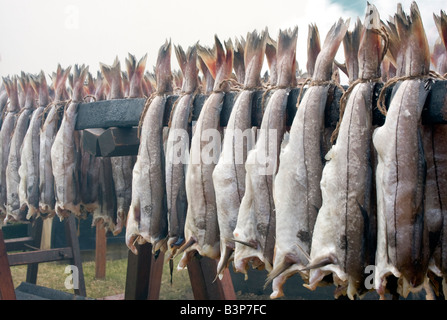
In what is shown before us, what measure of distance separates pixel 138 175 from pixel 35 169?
1.31 m

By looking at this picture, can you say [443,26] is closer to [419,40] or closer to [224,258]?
[419,40]

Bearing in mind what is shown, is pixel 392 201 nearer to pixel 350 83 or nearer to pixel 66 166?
pixel 350 83

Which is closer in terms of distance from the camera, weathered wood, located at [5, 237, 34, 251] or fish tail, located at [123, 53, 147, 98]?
fish tail, located at [123, 53, 147, 98]

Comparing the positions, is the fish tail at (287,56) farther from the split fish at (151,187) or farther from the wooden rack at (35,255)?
the wooden rack at (35,255)

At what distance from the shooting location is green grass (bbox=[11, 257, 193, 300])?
30.5 ft

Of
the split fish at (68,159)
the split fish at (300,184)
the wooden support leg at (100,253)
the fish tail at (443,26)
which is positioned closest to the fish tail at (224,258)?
the split fish at (300,184)

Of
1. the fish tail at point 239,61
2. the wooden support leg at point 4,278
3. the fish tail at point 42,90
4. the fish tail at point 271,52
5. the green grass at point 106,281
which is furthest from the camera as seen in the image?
the green grass at point 106,281

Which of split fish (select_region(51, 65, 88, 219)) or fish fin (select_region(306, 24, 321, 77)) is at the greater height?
fish fin (select_region(306, 24, 321, 77))

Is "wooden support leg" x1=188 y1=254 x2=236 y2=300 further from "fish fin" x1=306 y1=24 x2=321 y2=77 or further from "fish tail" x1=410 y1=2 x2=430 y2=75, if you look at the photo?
"fish tail" x1=410 y1=2 x2=430 y2=75

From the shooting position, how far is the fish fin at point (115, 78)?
332 centimetres

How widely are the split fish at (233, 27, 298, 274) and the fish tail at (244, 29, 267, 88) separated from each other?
0.64ft

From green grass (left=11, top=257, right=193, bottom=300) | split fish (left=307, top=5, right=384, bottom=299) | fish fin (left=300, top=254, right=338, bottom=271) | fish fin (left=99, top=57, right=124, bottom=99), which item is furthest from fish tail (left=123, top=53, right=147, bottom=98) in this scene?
green grass (left=11, top=257, right=193, bottom=300)

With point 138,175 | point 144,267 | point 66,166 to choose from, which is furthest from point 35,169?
point 138,175

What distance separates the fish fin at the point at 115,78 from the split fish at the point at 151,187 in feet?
2.18
